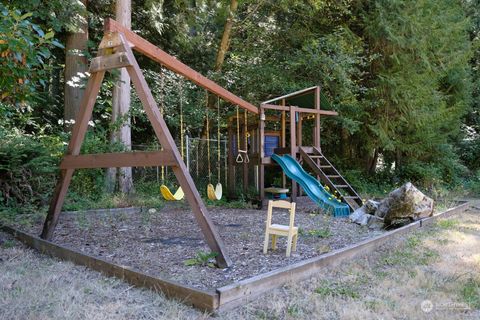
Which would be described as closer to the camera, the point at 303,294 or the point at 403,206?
the point at 303,294

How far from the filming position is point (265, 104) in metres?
8.71

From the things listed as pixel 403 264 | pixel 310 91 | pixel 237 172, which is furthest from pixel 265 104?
pixel 403 264

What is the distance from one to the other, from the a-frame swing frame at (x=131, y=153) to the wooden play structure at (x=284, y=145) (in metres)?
3.83

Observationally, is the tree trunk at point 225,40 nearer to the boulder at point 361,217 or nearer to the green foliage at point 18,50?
the boulder at point 361,217

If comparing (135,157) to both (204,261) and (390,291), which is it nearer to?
(204,261)

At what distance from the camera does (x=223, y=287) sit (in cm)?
296

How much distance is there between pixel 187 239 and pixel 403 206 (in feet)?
12.0

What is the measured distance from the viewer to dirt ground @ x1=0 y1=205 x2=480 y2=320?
284cm

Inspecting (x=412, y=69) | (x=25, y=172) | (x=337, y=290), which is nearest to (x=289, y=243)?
(x=337, y=290)

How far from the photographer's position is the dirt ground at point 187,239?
12.3ft

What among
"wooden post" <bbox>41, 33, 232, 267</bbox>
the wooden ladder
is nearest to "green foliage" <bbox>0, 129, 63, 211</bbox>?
"wooden post" <bbox>41, 33, 232, 267</bbox>

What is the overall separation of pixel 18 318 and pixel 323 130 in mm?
10845

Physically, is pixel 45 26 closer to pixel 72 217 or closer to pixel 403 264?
pixel 72 217

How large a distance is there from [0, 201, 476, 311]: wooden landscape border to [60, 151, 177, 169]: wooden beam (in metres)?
0.99
